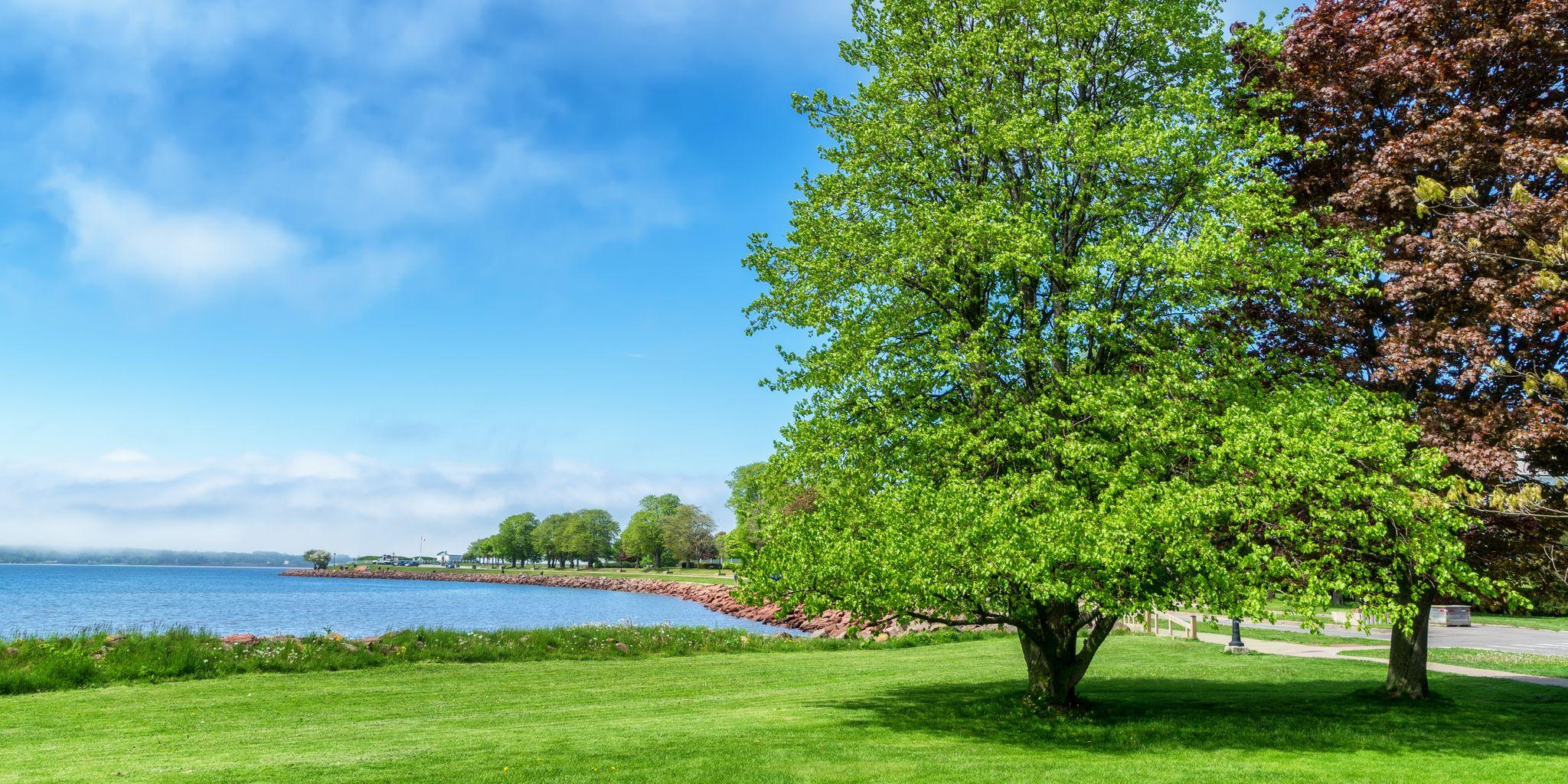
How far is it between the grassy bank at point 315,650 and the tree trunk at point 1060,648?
46.9 feet

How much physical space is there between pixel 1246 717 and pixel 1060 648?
10.8 ft

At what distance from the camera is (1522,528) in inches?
640

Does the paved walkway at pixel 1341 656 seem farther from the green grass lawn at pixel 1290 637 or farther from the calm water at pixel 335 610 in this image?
the calm water at pixel 335 610

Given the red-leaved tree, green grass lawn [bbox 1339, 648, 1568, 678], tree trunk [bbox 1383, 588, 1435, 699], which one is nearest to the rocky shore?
tree trunk [bbox 1383, 588, 1435, 699]

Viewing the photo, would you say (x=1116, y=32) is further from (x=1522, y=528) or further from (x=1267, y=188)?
(x=1522, y=528)

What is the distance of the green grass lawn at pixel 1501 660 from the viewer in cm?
2364

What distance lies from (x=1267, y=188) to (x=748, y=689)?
14.3 metres

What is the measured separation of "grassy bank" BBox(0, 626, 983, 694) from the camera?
2112 cm

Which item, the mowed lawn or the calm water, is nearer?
the mowed lawn

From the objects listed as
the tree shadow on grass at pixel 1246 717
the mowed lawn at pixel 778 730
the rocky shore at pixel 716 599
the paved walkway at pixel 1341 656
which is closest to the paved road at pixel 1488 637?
the paved walkway at pixel 1341 656

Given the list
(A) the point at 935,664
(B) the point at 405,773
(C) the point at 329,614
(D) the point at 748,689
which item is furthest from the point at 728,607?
(B) the point at 405,773

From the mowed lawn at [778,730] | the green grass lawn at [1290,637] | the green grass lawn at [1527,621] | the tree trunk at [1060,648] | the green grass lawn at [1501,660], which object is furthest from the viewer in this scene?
the green grass lawn at [1527,621]

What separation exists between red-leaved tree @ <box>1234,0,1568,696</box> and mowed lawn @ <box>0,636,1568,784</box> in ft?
8.51

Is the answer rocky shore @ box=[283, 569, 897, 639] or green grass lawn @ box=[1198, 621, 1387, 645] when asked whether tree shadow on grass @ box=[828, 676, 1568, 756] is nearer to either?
rocky shore @ box=[283, 569, 897, 639]
